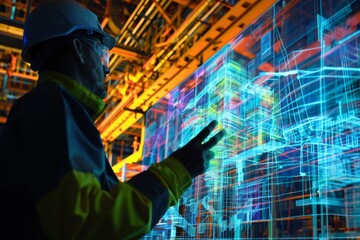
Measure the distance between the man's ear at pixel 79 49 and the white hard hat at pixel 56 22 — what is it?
0.11ft

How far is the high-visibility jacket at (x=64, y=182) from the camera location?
813 mm

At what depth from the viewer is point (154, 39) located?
4.02m

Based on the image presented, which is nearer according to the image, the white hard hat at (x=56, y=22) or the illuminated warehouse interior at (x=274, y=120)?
the white hard hat at (x=56, y=22)

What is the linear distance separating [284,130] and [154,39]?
2.52 m

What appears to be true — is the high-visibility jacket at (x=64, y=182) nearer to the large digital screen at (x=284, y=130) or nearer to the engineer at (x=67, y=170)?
the engineer at (x=67, y=170)

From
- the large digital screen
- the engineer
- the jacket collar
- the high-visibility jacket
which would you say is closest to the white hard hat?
the engineer

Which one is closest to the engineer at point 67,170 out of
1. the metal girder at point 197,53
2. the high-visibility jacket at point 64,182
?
the high-visibility jacket at point 64,182

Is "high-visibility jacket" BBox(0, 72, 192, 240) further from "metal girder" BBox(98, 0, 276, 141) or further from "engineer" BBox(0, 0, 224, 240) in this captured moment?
"metal girder" BBox(98, 0, 276, 141)

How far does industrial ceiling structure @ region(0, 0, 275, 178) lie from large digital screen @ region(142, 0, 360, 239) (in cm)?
32

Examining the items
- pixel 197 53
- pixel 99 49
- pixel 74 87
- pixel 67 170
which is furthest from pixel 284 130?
pixel 197 53

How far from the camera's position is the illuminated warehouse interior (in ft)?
4.87

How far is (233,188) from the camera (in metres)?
2.01

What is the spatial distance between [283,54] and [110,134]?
3.81 meters

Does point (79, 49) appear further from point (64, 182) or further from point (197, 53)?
point (197, 53)
